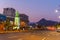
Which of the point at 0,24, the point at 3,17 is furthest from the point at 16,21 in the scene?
Result: the point at 3,17

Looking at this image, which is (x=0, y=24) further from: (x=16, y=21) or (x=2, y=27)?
(x=16, y=21)

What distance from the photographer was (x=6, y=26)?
112062 millimetres

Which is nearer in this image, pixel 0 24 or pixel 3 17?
pixel 3 17

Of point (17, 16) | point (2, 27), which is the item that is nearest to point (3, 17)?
point (2, 27)

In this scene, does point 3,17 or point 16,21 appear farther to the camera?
point 16,21

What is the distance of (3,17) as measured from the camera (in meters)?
89.7

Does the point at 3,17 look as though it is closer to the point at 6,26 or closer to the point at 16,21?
the point at 6,26

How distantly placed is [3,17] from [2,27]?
17168 mm

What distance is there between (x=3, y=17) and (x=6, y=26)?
22940 mm

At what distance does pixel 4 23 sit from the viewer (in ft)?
361

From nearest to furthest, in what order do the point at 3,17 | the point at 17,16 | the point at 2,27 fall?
the point at 3,17, the point at 2,27, the point at 17,16

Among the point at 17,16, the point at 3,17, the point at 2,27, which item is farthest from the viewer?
the point at 17,16

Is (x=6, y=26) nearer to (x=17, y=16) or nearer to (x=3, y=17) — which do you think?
(x=3, y=17)

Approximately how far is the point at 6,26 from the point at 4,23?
2.89m
